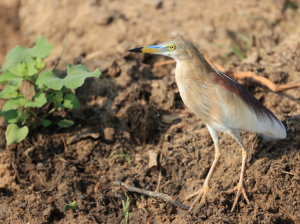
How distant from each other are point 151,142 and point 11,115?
1.74m

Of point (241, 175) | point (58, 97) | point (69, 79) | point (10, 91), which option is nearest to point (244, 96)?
point (241, 175)

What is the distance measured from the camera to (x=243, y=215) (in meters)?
3.05

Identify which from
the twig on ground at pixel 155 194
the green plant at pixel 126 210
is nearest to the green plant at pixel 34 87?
the twig on ground at pixel 155 194

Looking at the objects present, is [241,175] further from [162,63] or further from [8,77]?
[8,77]

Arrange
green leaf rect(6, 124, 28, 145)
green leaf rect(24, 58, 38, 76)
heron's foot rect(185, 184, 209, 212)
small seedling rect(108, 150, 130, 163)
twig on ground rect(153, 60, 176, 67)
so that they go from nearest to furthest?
heron's foot rect(185, 184, 209, 212)
green leaf rect(6, 124, 28, 145)
green leaf rect(24, 58, 38, 76)
small seedling rect(108, 150, 130, 163)
twig on ground rect(153, 60, 176, 67)

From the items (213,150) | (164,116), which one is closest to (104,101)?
(164,116)

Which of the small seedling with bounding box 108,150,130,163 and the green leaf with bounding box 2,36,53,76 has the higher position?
the green leaf with bounding box 2,36,53,76

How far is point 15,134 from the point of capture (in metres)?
3.61

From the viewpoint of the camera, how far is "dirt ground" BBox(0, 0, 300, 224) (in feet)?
10.6

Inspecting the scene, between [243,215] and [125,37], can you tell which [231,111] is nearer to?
[243,215]

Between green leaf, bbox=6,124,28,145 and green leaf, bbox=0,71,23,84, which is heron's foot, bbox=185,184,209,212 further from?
green leaf, bbox=0,71,23,84

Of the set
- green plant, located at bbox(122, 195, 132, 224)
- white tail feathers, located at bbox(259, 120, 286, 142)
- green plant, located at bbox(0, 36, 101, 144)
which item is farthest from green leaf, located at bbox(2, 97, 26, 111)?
white tail feathers, located at bbox(259, 120, 286, 142)

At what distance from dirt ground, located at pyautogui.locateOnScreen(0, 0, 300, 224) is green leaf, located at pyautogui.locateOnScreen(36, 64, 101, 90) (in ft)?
2.29

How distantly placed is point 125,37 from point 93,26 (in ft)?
2.51
